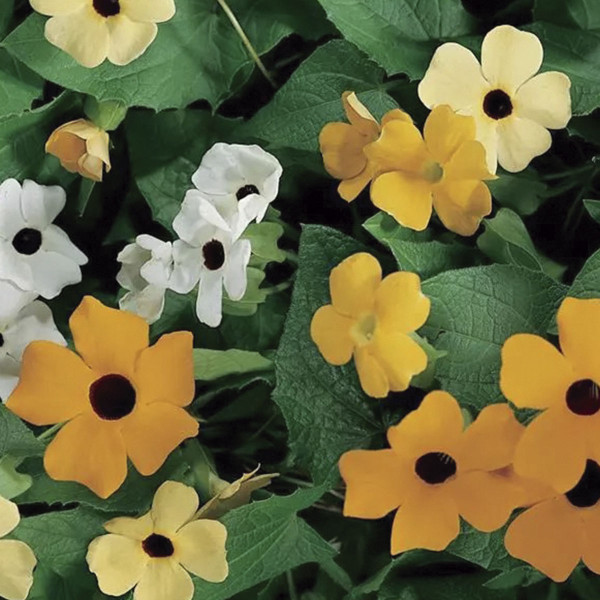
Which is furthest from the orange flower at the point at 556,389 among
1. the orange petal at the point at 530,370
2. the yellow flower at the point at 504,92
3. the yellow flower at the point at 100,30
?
the yellow flower at the point at 100,30

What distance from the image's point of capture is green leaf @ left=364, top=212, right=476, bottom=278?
0.49 metres

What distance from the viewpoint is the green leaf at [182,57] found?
22.6 inches

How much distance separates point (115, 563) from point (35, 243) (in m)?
0.18

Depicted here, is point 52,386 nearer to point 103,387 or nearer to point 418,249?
point 103,387

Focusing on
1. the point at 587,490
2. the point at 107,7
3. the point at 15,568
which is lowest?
the point at 15,568

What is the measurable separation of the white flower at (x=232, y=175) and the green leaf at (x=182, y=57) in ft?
0.21

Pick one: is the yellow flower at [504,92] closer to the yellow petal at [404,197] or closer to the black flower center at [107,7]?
the yellow petal at [404,197]

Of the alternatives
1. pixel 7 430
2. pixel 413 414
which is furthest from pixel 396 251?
pixel 7 430

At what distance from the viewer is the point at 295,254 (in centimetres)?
58

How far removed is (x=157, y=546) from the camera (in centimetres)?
52

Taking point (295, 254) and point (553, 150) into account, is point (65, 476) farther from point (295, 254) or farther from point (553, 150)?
point (553, 150)

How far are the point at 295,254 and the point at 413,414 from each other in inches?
6.8

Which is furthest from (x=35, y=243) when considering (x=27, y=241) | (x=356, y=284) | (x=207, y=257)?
(x=356, y=284)

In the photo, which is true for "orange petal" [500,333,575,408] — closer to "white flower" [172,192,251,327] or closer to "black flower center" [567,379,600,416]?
"black flower center" [567,379,600,416]
